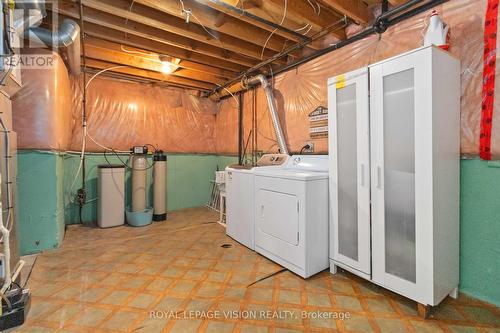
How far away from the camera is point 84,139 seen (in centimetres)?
349

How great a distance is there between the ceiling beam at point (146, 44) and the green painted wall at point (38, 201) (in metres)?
1.48

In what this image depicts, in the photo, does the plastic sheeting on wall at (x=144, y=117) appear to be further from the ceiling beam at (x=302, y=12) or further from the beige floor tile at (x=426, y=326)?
the beige floor tile at (x=426, y=326)

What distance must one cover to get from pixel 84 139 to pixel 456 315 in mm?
4505

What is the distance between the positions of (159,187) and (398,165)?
3458 mm

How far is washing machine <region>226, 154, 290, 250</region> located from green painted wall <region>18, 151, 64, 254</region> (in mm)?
1966

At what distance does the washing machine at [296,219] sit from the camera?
2014 millimetres

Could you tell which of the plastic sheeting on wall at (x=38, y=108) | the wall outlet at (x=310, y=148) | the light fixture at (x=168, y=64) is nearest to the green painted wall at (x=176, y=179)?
the plastic sheeting on wall at (x=38, y=108)

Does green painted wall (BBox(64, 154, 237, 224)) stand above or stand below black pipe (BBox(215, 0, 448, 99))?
below

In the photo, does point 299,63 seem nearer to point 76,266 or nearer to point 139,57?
point 139,57

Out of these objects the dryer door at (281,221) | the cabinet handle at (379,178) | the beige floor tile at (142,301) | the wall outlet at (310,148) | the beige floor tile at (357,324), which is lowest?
the beige floor tile at (357,324)

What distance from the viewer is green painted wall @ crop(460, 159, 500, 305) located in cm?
164

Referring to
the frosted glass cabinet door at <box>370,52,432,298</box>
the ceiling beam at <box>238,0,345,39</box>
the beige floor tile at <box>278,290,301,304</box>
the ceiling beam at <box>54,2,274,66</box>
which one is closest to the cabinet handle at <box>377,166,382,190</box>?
the frosted glass cabinet door at <box>370,52,432,298</box>

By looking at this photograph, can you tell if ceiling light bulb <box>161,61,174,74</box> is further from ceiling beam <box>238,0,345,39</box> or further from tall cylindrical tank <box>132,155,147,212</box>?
ceiling beam <box>238,0,345,39</box>

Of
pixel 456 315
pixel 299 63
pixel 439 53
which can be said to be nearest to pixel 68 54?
pixel 299 63
